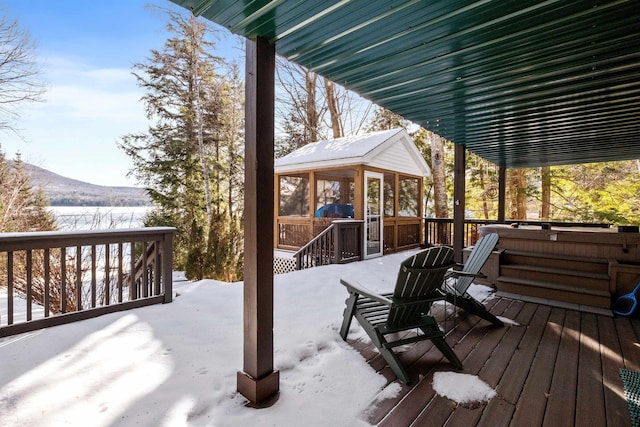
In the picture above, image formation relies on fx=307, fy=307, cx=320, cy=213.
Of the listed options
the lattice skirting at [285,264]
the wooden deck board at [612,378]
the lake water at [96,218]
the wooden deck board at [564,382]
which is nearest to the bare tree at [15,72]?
the lake water at [96,218]

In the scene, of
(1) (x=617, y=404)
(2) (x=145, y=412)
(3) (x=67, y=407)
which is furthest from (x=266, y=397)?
(1) (x=617, y=404)

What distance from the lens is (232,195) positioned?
565 inches

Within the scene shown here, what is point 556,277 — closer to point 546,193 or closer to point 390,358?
point 390,358

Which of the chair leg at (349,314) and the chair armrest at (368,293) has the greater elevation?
the chair armrest at (368,293)

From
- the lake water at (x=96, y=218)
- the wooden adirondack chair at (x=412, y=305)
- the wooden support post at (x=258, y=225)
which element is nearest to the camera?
the wooden support post at (x=258, y=225)

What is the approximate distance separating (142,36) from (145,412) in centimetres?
1483

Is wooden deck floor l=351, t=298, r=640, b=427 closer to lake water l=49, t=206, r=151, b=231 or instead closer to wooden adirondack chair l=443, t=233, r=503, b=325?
wooden adirondack chair l=443, t=233, r=503, b=325

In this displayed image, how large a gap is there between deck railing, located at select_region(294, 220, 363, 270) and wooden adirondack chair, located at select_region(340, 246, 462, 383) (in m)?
4.28

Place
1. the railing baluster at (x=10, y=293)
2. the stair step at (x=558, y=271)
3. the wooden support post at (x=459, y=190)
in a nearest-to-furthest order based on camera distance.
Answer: the railing baluster at (x=10, y=293) → the stair step at (x=558, y=271) → the wooden support post at (x=459, y=190)

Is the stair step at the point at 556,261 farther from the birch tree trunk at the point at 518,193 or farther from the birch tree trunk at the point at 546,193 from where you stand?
the birch tree trunk at the point at 546,193

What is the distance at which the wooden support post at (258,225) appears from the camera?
2.08 metres

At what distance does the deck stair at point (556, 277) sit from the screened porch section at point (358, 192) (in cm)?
347

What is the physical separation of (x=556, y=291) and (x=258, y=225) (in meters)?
4.70

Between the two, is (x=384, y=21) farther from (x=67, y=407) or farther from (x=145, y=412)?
(x=67, y=407)
